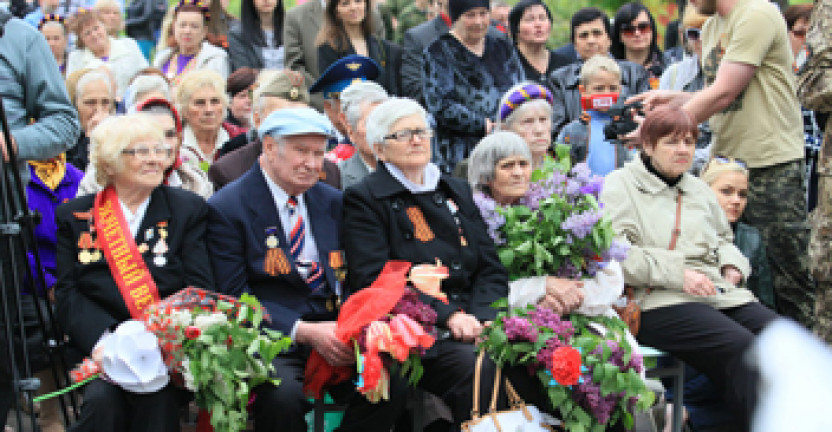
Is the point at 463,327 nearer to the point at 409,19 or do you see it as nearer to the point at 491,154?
the point at 491,154

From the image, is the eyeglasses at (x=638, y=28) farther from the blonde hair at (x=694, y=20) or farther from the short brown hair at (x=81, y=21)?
the short brown hair at (x=81, y=21)

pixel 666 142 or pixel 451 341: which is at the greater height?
pixel 666 142

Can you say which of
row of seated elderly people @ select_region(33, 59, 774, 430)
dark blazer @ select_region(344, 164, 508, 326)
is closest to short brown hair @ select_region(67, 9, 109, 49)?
row of seated elderly people @ select_region(33, 59, 774, 430)

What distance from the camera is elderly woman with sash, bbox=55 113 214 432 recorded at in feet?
13.6

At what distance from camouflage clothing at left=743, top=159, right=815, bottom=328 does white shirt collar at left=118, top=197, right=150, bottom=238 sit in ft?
12.8

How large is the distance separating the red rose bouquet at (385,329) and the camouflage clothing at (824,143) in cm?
228

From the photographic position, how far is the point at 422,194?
480cm

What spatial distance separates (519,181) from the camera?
5117 millimetres

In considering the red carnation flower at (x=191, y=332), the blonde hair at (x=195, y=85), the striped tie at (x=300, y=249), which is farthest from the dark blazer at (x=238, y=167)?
Result: the red carnation flower at (x=191, y=332)

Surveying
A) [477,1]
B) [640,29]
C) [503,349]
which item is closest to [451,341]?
[503,349]

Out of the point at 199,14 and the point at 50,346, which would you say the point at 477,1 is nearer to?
the point at 199,14

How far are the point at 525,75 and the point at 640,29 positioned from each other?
147 centimetres

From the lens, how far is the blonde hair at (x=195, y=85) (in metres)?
6.52

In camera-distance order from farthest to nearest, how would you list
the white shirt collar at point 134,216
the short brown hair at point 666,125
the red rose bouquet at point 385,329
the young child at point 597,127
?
the young child at point 597,127 → the short brown hair at point 666,125 → the white shirt collar at point 134,216 → the red rose bouquet at point 385,329
